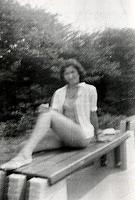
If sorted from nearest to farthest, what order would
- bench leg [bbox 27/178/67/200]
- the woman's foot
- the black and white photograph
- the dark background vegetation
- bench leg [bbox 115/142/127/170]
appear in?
bench leg [bbox 27/178/67/200] < the woman's foot < the black and white photograph < bench leg [bbox 115/142/127/170] < the dark background vegetation

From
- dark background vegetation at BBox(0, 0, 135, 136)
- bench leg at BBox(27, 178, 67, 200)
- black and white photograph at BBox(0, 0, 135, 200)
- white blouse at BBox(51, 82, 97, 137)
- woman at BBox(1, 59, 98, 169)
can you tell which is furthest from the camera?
dark background vegetation at BBox(0, 0, 135, 136)

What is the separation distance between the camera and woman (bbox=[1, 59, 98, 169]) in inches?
119

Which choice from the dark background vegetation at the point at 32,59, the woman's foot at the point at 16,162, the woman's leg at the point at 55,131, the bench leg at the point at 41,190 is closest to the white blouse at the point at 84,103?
the woman's leg at the point at 55,131

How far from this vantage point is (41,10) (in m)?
6.86

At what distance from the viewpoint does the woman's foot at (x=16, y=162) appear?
259cm

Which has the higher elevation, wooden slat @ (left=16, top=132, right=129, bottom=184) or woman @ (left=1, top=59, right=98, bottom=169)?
woman @ (left=1, top=59, right=98, bottom=169)

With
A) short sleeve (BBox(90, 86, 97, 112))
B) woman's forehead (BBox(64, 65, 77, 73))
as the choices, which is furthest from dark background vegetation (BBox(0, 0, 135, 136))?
short sleeve (BBox(90, 86, 97, 112))

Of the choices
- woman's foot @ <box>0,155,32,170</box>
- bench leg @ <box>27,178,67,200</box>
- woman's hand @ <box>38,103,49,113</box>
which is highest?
woman's hand @ <box>38,103,49,113</box>

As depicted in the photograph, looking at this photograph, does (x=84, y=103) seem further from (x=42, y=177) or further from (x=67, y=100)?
(x=42, y=177)

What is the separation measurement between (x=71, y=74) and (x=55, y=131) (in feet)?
2.08

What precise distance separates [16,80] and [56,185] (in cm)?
426

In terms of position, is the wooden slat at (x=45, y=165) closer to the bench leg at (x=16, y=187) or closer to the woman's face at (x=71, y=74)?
the bench leg at (x=16, y=187)

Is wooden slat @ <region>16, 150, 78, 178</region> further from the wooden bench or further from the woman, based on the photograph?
the woman

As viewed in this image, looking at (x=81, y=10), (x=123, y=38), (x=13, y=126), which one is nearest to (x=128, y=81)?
(x=123, y=38)
